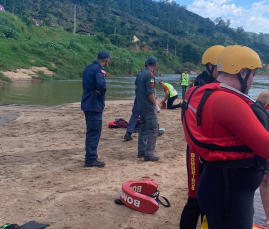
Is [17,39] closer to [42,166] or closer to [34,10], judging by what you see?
[42,166]

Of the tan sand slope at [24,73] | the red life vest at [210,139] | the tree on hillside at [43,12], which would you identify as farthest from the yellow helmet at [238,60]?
the tree on hillside at [43,12]

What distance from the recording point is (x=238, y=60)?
222 centimetres

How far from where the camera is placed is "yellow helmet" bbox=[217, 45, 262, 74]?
87.2 inches

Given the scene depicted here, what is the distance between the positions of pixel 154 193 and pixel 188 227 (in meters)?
1.30

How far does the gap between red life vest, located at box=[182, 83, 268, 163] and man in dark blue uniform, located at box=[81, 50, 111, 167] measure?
10.8 ft

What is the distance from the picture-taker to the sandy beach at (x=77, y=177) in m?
3.95

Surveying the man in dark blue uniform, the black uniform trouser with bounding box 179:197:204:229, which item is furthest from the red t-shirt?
the man in dark blue uniform

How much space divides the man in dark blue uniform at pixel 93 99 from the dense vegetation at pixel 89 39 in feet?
8.28

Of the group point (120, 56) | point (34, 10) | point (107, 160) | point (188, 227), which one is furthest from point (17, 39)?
point (34, 10)

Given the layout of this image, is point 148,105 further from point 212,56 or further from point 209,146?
point 209,146

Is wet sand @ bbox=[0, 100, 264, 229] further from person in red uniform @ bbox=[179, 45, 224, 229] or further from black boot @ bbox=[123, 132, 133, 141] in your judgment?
person in red uniform @ bbox=[179, 45, 224, 229]

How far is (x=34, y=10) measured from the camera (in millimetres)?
94688

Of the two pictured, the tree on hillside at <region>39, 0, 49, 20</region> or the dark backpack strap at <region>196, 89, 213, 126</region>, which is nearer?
the dark backpack strap at <region>196, 89, 213, 126</region>

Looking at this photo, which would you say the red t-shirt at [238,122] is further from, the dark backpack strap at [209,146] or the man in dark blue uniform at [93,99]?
the man in dark blue uniform at [93,99]
